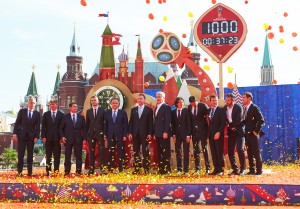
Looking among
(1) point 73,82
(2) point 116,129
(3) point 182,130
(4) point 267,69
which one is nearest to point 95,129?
(2) point 116,129

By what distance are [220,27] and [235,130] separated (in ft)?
11.2

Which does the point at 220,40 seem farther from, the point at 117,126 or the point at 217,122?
the point at 117,126

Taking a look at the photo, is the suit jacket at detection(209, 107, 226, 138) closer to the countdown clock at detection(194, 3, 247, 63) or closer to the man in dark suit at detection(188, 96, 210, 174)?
the man in dark suit at detection(188, 96, 210, 174)

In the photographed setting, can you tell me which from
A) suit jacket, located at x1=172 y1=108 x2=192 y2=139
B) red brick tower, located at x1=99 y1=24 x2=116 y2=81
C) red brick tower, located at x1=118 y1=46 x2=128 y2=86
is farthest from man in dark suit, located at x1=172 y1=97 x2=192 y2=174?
red brick tower, located at x1=118 y1=46 x2=128 y2=86

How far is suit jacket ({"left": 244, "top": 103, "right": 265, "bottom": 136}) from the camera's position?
8.08 m

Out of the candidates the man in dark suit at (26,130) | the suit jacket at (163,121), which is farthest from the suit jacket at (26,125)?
the suit jacket at (163,121)

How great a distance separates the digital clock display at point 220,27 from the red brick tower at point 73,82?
158 ft

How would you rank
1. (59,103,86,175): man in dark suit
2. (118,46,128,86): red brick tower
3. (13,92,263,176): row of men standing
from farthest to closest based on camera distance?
(118,46,128,86): red brick tower
(59,103,86,175): man in dark suit
(13,92,263,176): row of men standing

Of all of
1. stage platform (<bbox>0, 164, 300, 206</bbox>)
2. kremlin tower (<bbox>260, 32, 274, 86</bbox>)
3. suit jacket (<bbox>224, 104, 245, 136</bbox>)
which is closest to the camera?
stage platform (<bbox>0, 164, 300, 206</bbox>)

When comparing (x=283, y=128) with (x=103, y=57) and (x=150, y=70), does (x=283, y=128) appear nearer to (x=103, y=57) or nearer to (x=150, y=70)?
(x=103, y=57)

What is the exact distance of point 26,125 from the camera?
873 centimetres

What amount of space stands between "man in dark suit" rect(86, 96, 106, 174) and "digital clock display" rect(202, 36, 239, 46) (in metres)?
3.37

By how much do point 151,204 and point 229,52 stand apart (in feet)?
17.5

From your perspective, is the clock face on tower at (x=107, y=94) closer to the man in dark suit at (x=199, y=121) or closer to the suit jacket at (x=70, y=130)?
the suit jacket at (x=70, y=130)
